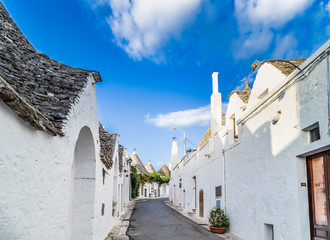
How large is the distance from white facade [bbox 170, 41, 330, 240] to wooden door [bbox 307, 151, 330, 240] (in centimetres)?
13

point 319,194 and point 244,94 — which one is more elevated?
point 244,94

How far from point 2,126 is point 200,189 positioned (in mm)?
16130

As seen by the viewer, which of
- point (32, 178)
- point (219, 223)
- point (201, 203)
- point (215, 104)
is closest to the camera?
point (32, 178)

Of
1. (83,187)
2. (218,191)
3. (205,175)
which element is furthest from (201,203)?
(83,187)

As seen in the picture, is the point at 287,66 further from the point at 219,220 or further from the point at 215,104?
the point at 219,220

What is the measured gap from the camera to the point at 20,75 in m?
4.73

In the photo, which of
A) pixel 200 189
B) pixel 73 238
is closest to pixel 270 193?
pixel 73 238

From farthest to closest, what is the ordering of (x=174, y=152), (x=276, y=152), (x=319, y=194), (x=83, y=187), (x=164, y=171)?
(x=164, y=171), (x=174, y=152), (x=276, y=152), (x=83, y=187), (x=319, y=194)

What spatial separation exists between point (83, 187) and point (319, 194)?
17.8ft

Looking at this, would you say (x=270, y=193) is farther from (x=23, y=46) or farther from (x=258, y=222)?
(x=23, y=46)

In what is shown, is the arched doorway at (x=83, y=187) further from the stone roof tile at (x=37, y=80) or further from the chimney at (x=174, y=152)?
the chimney at (x=174, y=152)

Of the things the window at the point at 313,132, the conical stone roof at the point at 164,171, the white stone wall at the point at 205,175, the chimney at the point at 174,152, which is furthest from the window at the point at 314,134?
the conical stone roof at the point at 164,171

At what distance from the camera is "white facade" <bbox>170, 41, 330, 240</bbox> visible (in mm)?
6160

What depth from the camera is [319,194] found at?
6.20 m
